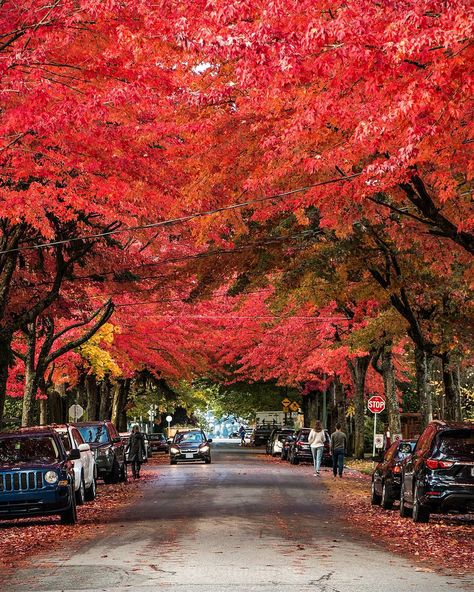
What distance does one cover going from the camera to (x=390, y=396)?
128 ft

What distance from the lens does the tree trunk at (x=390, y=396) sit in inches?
1473

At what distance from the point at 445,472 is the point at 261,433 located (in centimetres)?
6637

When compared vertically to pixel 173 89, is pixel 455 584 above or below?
below

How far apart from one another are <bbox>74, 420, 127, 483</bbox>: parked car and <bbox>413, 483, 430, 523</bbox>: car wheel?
46.8 ft

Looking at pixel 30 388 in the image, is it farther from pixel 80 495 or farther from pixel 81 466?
pixel 81 466

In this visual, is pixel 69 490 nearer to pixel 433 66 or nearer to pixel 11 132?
pixel 11 132

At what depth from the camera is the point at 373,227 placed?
26.5 metres

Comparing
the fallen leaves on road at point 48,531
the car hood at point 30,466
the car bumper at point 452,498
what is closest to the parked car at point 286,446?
Answer: the fallen leaves on road at point 48,531

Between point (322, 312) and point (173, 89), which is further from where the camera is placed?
point (322, 312)

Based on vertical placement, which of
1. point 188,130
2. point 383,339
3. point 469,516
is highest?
point 188,130

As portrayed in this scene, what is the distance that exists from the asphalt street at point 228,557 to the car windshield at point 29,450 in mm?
1742

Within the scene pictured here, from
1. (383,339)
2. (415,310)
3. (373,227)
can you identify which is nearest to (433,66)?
(373,227)

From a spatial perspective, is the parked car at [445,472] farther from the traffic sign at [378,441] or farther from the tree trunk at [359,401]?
the tree trunk at [359,401]

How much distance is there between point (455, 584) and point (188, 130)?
9.89 meters
